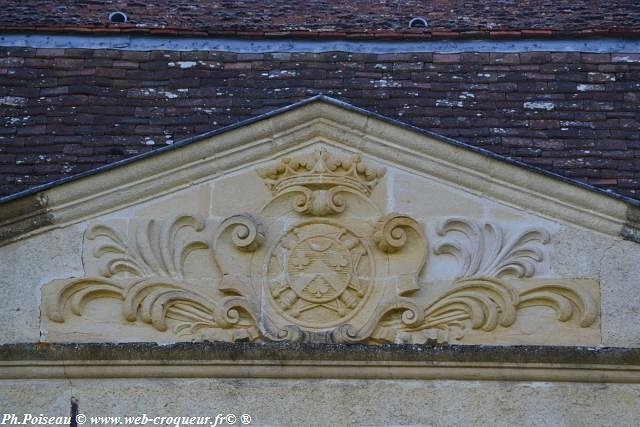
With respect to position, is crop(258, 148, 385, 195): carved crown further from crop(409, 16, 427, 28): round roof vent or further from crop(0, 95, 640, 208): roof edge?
crop(409, 16, 427, 28): round roof vent

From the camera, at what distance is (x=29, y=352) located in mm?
9703

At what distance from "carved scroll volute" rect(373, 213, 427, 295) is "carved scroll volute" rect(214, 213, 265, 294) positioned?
64cm

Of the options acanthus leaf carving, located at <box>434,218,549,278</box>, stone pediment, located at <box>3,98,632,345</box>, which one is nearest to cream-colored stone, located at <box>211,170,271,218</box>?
stone pediment, located at <box>3,98,632,345</box>

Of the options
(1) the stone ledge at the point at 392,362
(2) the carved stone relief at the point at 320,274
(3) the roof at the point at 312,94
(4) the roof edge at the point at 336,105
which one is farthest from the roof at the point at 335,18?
(1) the stone ledge at the point at 392,362

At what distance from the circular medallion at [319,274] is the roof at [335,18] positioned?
302 centimetres

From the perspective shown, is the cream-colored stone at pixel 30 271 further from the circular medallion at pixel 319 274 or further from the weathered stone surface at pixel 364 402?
the circular medallion at pixel 319 274

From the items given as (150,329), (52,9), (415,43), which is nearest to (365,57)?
(415,43)

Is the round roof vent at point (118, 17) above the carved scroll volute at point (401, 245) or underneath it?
above

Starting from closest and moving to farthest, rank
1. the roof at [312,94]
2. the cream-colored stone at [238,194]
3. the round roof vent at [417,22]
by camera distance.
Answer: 1. the cream-colored stone at [238,194]
2. the roof at [312,94]
3. the round roof vent at [417,22]

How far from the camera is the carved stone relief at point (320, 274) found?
32.1 ft

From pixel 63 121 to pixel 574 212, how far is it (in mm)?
3559

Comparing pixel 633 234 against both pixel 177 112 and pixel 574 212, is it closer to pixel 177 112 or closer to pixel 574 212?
pixel 574 212

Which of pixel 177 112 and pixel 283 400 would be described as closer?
pixel 283 400

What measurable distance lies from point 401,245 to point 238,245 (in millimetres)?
860
